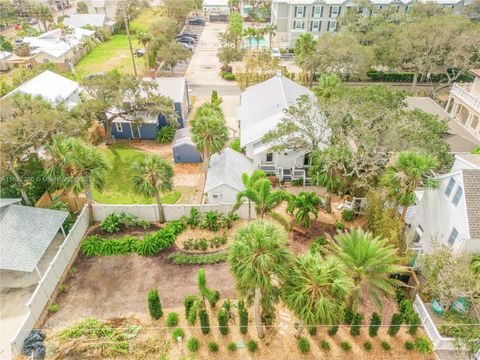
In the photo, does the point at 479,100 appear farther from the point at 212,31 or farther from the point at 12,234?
the point at 212,31

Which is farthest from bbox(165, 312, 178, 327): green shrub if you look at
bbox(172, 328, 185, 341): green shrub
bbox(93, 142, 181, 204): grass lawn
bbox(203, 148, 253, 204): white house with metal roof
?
bbox(93, 142, 181, 204): grass lawn

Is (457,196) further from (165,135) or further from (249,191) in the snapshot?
(165,135)

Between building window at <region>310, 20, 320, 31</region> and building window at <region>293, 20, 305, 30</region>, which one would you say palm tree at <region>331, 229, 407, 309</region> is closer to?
building window at <region>293, 20, 305, 30</region>

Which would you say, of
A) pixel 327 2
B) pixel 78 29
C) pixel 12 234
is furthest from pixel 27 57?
pixel 327 2

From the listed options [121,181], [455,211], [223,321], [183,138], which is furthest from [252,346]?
[183,138]

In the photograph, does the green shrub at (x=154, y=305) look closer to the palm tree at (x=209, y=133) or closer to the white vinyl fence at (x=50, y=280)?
the white vinyl fence at (x=50, y=280)
